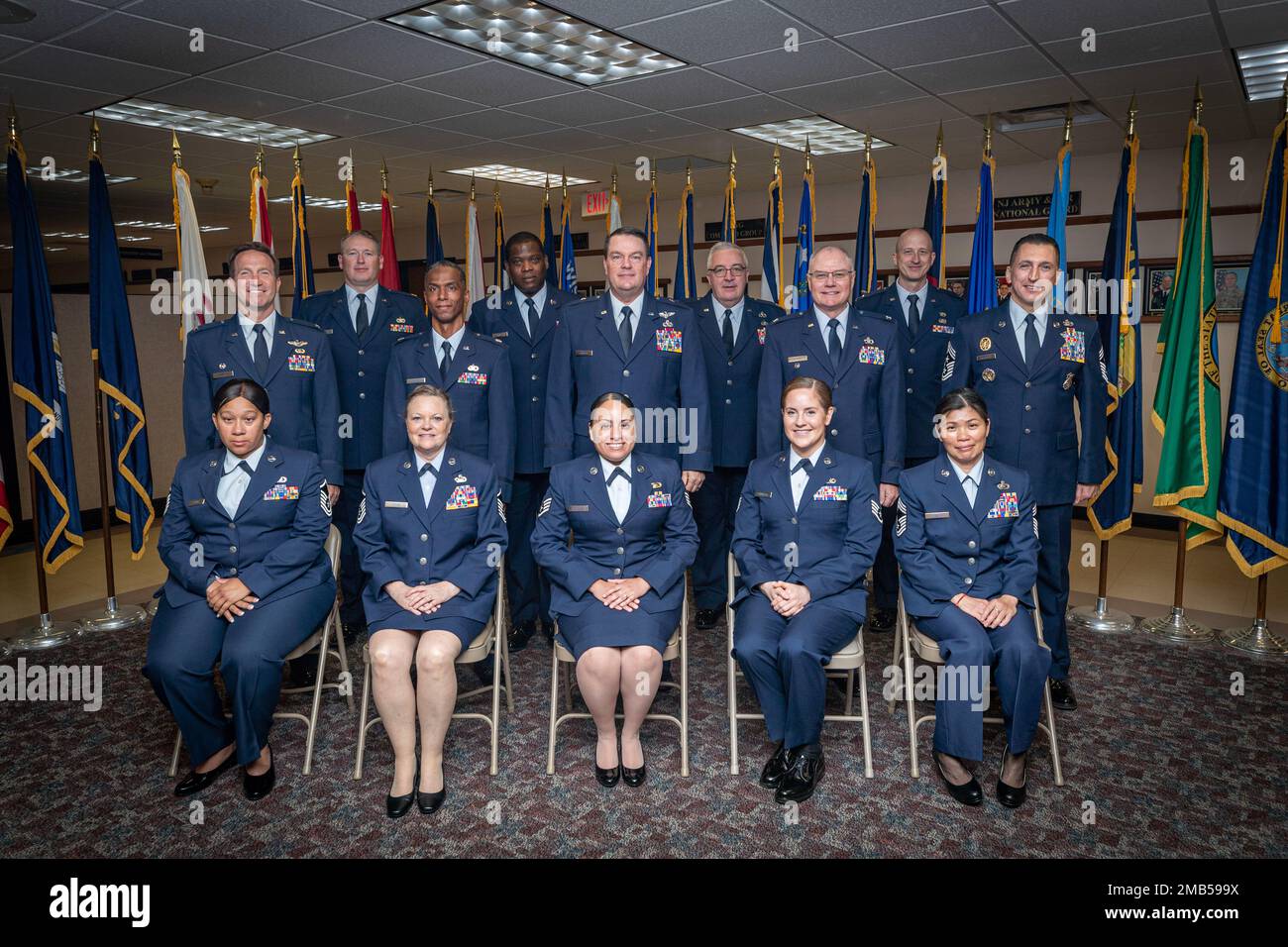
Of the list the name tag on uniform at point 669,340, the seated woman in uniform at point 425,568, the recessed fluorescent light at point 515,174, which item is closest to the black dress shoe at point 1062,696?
the name tag on uniform at point 669,340

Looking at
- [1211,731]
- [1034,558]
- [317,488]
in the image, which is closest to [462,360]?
[317,488]

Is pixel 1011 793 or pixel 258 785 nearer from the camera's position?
pixel 1011 793

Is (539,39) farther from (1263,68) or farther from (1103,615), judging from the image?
(1103,615)

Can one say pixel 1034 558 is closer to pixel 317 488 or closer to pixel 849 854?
pixel 849 854

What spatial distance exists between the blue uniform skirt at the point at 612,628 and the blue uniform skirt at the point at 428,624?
310mm

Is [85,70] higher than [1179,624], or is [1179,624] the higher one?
[85,70]

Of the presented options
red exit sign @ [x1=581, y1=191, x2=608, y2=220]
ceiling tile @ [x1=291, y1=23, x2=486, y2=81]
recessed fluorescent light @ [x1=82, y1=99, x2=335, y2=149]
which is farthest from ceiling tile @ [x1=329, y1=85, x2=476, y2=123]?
red exit sign @ [x1=581, y1=191, x2=608, y2=220]

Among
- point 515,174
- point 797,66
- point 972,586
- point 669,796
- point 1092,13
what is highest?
point 515,174

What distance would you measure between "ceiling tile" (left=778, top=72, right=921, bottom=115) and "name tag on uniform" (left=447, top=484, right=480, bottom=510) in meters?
3.55

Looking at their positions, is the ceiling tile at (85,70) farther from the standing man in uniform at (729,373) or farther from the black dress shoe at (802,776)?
the black dress shoe at (802,776)

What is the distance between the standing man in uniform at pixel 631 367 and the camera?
3715 millimetres

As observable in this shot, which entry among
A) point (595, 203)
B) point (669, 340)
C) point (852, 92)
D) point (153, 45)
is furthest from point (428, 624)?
point (595, 203)

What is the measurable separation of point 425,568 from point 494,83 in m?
3.46

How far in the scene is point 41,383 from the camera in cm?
450
